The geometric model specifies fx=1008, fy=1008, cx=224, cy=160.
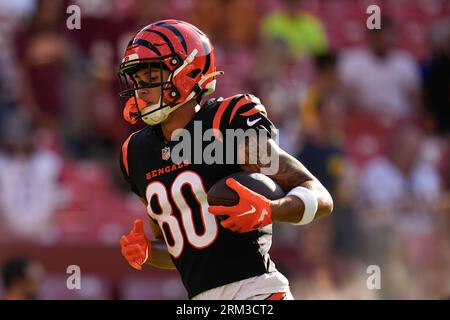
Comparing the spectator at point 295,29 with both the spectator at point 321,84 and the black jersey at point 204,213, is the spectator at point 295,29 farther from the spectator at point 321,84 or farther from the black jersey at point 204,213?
the black jersey at point 204,213

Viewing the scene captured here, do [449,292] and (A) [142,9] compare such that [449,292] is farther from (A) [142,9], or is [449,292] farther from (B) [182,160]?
(B) [182,160]

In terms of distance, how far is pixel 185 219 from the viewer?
495cm

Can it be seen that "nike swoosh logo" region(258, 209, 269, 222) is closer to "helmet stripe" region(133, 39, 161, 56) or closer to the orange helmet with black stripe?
the orange helmet with black stripe

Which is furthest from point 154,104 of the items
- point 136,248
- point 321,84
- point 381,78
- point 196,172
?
point 381,78

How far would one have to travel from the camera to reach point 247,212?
450 centimetres

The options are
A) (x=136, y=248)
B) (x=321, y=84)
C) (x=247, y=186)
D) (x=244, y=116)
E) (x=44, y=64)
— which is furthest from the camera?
(x=321, y=84)

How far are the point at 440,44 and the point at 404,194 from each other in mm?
2184

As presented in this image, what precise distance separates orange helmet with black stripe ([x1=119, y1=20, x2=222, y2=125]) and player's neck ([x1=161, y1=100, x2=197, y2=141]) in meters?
0.04

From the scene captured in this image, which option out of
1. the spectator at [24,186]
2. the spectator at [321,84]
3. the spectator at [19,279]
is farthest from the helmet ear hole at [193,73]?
the spectator at [321,84]

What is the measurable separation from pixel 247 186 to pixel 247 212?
231 mm

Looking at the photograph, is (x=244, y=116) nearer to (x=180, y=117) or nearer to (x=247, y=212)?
(x=180, y=117)

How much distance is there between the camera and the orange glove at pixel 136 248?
5203mm

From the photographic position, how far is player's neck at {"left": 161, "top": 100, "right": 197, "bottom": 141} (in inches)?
200

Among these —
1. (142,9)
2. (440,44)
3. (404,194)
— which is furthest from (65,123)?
(440,44)
